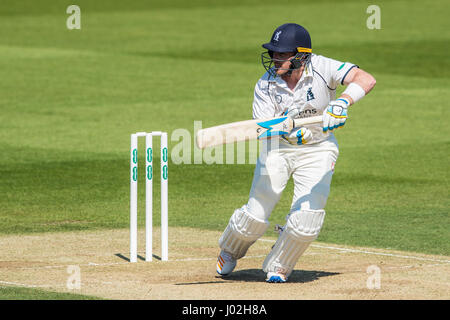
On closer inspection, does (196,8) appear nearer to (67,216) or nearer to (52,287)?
(67,216)

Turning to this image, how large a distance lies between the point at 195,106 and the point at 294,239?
35.2ft

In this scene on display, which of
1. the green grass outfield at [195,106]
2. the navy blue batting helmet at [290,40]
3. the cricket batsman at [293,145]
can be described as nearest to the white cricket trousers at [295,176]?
the cricket batsman at [293,145]

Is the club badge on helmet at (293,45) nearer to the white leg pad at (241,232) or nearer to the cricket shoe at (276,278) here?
the white leg pad at (241,232)

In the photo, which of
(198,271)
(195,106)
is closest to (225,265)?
(198,271)

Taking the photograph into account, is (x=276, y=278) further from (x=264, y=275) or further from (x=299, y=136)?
(x=299, y=136)

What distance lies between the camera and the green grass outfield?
11.2 metres

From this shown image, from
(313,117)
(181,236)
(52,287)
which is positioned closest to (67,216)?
(181,236)

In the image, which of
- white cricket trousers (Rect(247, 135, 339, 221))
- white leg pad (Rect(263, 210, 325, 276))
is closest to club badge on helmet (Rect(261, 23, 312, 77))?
white cricket trousers (Rect(247, 135, 339, 221))

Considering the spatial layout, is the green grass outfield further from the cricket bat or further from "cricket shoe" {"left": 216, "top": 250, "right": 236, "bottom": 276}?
the cricket bat

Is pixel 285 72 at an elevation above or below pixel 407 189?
above

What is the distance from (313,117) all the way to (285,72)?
0.47 metres

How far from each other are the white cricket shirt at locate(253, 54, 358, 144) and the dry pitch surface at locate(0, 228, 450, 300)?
1.18 m

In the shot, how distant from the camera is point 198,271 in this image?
828 centimetres

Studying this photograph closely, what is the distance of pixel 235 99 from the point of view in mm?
18984
